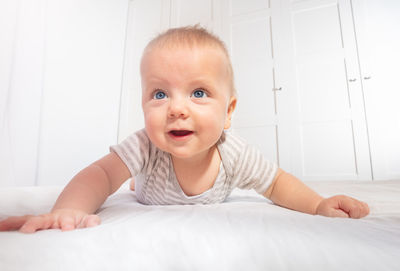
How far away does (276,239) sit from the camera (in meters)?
0.25

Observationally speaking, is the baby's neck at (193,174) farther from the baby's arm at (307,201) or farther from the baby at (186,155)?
the baby's arm at (307,201)

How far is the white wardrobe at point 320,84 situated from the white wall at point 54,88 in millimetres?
1463

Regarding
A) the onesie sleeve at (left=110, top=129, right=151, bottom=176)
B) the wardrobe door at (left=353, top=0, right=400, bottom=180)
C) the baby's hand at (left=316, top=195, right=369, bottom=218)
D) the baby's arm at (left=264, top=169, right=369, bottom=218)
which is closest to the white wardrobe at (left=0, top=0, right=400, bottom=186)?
the wardrobe door at (left=353, top=0, right=400, bottom=180)

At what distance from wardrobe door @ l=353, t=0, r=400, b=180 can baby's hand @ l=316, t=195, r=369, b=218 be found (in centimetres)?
205

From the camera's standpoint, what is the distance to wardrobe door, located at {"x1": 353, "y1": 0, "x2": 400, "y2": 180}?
2152 mm

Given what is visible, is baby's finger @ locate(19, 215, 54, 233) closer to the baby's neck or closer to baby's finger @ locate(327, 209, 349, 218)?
the baby's neck

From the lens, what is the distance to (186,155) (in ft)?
1.66

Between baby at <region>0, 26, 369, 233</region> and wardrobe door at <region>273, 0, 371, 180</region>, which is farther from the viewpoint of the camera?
wardrobe door at <region>273, 0, 371, 180</region>

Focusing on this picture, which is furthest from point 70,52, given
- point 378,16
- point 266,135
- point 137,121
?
point 378,16

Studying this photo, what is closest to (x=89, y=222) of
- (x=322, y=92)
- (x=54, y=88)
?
(x=54, y=88)

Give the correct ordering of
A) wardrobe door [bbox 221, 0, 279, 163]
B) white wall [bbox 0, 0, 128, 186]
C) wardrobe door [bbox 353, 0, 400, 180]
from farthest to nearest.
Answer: wardrobe door [bbox 221, 0, 279, 163]
wardrobe door [bbox 353, 0, 400, 180]
white wall [bbox 0, 0, 128, 186]

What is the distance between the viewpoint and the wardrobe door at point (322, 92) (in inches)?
88.3

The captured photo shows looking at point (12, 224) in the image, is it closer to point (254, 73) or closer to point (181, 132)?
point (181, 132)

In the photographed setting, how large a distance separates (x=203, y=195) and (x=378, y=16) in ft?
9.11
